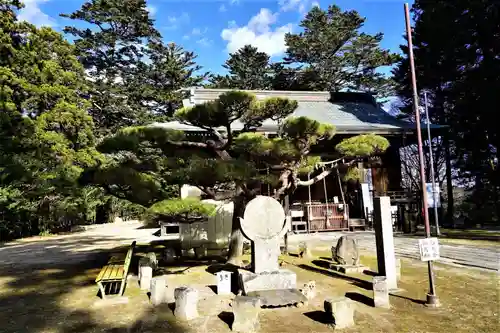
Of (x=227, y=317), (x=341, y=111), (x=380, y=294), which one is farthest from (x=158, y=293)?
(x=341, y=111)

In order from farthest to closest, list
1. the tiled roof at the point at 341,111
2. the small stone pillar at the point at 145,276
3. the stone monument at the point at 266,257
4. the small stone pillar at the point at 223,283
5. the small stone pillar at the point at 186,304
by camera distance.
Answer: the tiled roof at the point at 341,111 → the small stone pillar at the point at 145,276 → the small stone pillar at the point at 223,283 → the stone monument at the point at 266,257 → the small stone pillar at the point at 186,304

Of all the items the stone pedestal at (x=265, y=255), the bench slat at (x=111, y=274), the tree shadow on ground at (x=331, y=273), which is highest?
the stone pedestal at (x=265, y=255)

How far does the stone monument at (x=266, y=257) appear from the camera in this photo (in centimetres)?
555

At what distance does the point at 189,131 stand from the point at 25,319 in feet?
25.4

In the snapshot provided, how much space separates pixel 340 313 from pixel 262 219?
2.28 m

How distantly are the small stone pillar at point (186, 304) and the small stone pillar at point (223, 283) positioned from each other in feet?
3.78

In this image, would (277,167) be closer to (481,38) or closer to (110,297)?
(110,297)

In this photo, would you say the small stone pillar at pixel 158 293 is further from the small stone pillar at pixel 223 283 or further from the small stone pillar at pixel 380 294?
the small stone pillar at pixel 380 294

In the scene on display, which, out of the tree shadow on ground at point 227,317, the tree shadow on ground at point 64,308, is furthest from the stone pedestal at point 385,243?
the tree shadow on ground at point 64,308

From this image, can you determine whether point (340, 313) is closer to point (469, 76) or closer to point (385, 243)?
point (385, 243)

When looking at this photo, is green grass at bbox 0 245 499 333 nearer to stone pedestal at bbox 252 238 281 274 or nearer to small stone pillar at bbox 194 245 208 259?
stone pedestal at bbox 252 238 281 274

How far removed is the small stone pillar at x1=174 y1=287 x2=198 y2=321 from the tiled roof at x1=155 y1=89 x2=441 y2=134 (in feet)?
30.2

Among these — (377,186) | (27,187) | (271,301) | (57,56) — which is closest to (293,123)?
(271,301)

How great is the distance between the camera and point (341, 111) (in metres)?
17.8
